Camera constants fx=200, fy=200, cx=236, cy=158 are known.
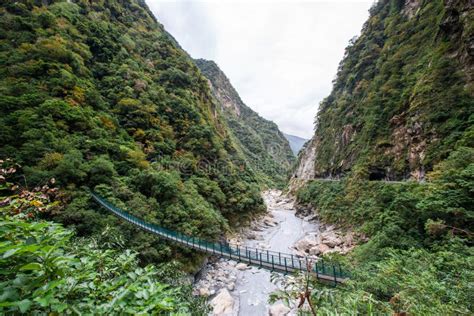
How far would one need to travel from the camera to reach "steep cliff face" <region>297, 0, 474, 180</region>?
39.2 feet

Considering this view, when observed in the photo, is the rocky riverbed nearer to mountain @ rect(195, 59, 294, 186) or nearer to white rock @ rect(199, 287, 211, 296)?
white rock @ rect(199, 287, 211, 296)

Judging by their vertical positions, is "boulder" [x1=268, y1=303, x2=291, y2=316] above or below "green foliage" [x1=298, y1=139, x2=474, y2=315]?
below

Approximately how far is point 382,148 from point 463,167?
34.6 ft

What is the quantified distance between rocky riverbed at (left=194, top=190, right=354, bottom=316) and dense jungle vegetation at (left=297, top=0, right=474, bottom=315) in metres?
2.16

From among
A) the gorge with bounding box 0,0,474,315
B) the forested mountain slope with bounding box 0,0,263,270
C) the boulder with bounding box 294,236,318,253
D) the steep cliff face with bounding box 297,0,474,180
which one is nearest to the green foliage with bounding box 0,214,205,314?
the gorge with bounding box 0,0,474,315

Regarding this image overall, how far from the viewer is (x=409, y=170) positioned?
14000 mm

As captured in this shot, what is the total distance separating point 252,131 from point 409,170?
76551 millimetres

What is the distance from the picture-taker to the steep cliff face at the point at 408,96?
11938 millimetres

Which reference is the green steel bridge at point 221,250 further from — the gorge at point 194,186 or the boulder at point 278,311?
the boulder at point 278,311

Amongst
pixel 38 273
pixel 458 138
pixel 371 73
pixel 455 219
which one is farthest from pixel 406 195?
pixel 371 73

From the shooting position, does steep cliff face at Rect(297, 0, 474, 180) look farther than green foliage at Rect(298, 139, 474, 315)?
Yes

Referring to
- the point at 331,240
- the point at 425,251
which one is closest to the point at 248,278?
the point at 331,240

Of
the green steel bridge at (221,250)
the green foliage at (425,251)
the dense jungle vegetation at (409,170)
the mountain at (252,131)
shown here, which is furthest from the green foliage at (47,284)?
the mountain at (252,131)

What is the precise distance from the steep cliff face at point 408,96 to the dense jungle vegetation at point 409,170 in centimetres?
8
